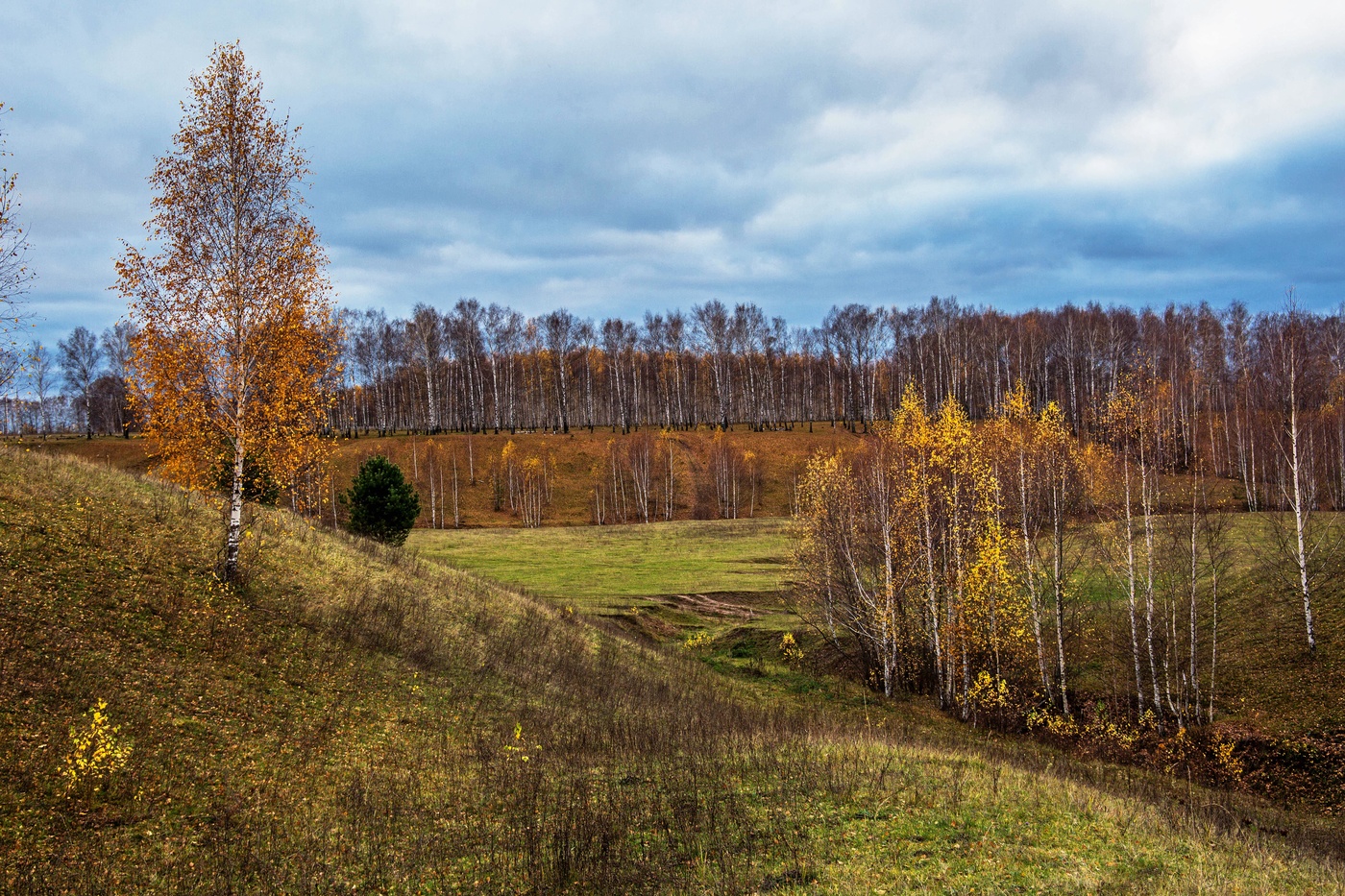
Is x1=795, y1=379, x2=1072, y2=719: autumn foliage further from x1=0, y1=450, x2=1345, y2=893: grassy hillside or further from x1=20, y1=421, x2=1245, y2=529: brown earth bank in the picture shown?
x1=20, y1=421, x2=1245, y2=529: brown earth bank

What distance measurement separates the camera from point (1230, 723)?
925 inches

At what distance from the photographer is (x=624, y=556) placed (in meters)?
60.5

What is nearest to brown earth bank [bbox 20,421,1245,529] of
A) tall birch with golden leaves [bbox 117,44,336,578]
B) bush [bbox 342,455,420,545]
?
bush [bbox 342,455,420,545]

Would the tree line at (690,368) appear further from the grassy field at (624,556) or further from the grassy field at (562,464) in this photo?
the grassy field at (624,556)

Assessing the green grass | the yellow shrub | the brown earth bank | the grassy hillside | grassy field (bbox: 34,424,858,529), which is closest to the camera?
the grassy hillside

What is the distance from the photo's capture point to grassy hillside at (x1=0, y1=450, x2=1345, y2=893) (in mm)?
9055

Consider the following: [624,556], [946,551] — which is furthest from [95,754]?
[624,556]

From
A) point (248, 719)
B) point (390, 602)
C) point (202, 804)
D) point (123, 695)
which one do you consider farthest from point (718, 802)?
point (390, 602)

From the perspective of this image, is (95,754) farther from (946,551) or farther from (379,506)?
(379,506)

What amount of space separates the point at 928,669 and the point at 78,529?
2971 centimetres

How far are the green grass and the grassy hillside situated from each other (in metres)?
20.2

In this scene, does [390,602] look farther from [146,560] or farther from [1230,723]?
[1230,723]

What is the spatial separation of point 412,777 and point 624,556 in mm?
48285

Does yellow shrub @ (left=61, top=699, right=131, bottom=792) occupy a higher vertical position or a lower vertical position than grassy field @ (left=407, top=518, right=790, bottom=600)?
higher
